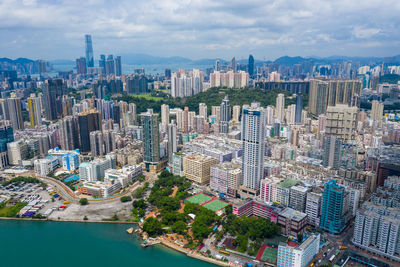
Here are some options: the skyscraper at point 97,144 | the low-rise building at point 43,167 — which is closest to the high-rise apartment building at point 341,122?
the skyscraper at point 97,144

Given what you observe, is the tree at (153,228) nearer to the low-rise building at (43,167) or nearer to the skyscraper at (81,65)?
the low-rise building at (43,167)

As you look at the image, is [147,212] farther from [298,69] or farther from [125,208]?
[298,69]

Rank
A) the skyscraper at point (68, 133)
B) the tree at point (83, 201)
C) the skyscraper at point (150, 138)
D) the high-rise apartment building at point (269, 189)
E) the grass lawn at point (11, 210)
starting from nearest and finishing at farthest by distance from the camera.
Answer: the high-rise apartment building at point (269, 189)
the grass lawn at point (11, 210)
the tree at point (83, 201)
the skyscraper at point (150, 138)
the skyscraper at point (68, 133)

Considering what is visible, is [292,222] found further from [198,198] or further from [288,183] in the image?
[198,198]

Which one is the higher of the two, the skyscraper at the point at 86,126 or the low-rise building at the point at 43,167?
the skyscraper at the point at 86,126

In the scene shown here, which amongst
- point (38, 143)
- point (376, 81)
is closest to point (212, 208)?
point (38, 143)

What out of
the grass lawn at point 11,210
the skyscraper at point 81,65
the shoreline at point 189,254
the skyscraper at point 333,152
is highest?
the skyscraper at point 81,65

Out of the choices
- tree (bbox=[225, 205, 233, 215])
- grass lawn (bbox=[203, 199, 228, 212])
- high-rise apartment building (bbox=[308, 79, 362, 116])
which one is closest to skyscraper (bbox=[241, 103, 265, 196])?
grass lawn (bbox=[203, 199, 228, 212])
